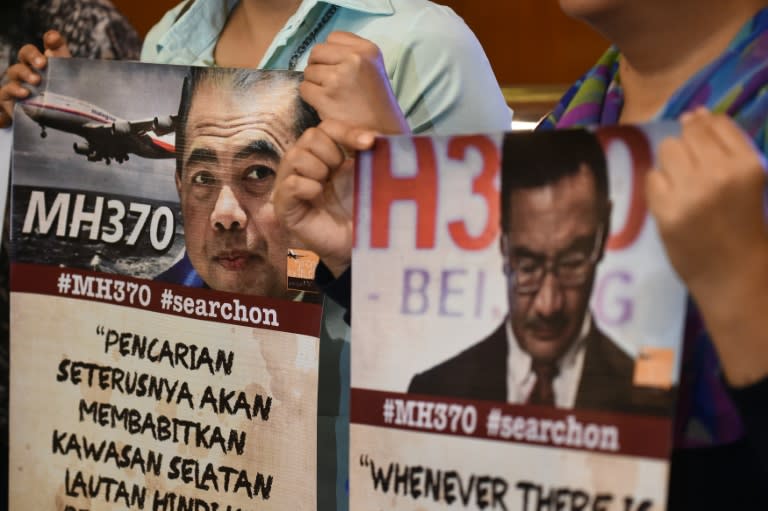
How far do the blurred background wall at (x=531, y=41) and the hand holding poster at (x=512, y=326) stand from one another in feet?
3.98

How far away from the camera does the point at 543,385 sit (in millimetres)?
716

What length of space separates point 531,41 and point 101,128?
121cm

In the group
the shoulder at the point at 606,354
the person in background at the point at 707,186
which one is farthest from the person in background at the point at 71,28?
the shoulder at the point at 606,354

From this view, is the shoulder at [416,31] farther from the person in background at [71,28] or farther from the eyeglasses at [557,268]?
the person in background at [71,28]

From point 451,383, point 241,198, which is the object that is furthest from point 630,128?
point 241,198

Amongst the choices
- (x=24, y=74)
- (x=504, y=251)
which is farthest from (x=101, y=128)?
(x=504, y=251)

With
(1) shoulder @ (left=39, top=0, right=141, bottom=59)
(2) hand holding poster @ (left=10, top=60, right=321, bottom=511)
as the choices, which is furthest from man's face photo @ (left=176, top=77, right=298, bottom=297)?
(1) shoulder @ (left=39, top=0, right=141, bottom=59)

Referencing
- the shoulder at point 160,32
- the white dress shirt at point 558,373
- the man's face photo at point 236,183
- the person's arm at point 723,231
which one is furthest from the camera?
the shoulder at point 160,32

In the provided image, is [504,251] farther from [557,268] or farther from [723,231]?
[723,231]

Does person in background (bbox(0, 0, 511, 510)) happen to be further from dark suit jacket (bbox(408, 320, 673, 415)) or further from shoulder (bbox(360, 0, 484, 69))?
dark suit jacket (bbox(408, 320, 673, 415))

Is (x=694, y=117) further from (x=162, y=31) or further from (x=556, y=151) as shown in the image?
(x=162, y=31)

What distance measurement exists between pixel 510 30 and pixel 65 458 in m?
1.36

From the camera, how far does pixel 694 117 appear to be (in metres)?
0.64

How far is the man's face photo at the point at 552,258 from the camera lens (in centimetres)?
A: 70
